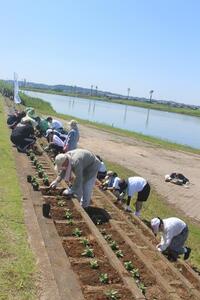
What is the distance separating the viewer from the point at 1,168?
12844 millimetres

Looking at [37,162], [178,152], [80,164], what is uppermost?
[80,164]

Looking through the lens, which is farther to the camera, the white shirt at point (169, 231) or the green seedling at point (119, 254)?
the white shirt at point (169, 231)

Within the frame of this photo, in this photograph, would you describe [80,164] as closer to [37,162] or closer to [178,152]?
[37,162]

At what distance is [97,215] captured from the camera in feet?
32.4

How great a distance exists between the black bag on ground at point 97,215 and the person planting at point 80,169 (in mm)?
171

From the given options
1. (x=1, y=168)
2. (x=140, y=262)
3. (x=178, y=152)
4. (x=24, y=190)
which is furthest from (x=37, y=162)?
(x=178, y=152)

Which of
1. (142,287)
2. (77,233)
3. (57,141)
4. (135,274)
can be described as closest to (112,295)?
(142,287)

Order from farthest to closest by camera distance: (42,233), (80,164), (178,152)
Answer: (178,152) → (80,164) → (42,233)

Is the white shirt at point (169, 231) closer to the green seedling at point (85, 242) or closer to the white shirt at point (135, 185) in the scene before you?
the green seedling at point (85, 242)

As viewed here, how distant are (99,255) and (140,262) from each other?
673 mm

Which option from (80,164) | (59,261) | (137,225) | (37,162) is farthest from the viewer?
Result: (37,162)

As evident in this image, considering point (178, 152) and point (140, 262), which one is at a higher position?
point (140, 262)

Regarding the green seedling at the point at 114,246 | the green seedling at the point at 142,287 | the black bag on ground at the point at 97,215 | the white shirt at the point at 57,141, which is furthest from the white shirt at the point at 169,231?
the white shirt at the point at 57,141

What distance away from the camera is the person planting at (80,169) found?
920 cm
